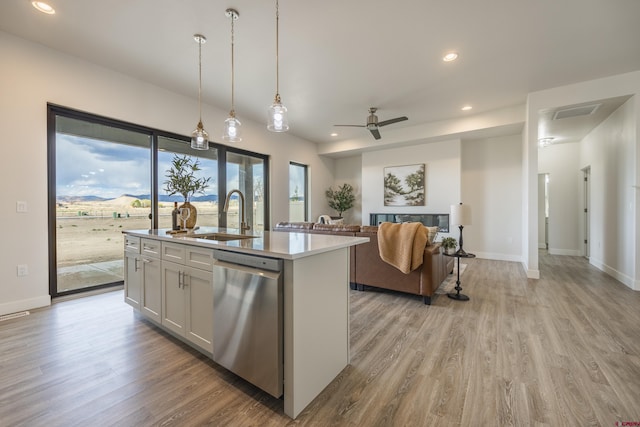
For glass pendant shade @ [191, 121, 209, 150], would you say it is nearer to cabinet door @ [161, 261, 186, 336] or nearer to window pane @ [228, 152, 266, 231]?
cabinet door @ [161, 261, 186, 336]

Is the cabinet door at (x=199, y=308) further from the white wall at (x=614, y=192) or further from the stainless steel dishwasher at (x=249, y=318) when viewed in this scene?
the white wall at (x=614, y=192)

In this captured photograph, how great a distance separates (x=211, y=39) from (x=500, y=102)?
4.73m

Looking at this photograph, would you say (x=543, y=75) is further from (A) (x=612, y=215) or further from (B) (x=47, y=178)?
(B) (x=47, y=178)

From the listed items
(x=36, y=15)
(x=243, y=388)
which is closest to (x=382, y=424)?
(x=243, y=388)

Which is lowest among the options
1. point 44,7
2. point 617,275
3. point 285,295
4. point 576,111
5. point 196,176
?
point 617,275

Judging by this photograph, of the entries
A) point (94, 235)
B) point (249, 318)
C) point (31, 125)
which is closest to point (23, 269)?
point (94, 235)

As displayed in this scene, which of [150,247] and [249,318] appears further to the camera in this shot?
[150,247]

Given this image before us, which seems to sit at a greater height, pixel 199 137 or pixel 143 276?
pixel 199 137

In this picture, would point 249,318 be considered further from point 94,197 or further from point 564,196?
point 564,196

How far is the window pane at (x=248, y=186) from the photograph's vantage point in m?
5.51

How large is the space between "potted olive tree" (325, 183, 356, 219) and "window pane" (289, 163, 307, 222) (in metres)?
0.88

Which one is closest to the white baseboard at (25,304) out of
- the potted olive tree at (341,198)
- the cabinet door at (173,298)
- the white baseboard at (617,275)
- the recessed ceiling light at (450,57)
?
the cabinet door at (173,298)

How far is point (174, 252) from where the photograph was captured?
2129 millimetres

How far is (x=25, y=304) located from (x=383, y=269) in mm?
4123
